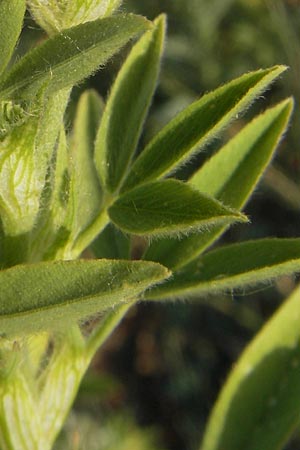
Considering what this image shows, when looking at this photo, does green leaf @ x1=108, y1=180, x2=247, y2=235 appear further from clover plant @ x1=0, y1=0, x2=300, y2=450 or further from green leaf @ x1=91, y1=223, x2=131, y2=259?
green leaf @ x1=91, y1=223, x2=131, y2=259

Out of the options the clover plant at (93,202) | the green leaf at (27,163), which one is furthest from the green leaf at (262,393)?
the green leaf at (27,163)

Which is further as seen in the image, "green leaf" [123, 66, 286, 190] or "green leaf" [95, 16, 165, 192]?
"green leaf" [95, 16, 165, 192]

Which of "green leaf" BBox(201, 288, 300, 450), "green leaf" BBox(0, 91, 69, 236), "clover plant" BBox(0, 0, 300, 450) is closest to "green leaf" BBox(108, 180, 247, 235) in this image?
"clover plant" BBox(0, 0, 300, 450)

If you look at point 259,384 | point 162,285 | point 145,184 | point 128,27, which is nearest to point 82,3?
point 128,27

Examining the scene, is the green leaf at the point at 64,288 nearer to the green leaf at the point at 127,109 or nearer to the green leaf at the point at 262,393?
the green leaf at the point at 127,109

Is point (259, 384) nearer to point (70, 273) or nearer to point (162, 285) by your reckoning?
point (162, 285)
